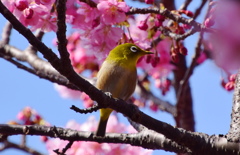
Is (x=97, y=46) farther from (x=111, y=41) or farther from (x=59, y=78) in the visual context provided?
(x=59, y=78)

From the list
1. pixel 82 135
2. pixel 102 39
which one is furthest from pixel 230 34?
pixel 102 39

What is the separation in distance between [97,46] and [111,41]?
0.52 feet

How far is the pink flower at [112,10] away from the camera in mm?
2207

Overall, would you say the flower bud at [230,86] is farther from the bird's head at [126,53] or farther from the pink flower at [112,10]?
the pink flower at [112,10]

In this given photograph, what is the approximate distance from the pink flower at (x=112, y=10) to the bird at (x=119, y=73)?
0.40 m

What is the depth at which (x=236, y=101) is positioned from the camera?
1938mm

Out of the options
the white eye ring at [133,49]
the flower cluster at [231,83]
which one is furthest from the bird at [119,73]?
the flower cluster at [231,83]

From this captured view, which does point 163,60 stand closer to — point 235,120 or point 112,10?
point 112,10

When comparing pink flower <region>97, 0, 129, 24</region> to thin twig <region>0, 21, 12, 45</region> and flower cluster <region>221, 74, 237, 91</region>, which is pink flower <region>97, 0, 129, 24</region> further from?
thin twig <region>0, 21, 12, 45</region>

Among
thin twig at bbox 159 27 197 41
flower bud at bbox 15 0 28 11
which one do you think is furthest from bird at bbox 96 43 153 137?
flower bud at bbox 15 0 28 11

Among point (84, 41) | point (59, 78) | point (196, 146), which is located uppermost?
point (84, 41)

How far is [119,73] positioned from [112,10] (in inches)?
26.9

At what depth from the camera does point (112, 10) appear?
216 cm

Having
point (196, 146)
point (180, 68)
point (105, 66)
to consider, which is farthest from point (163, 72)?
point (196, 146)
